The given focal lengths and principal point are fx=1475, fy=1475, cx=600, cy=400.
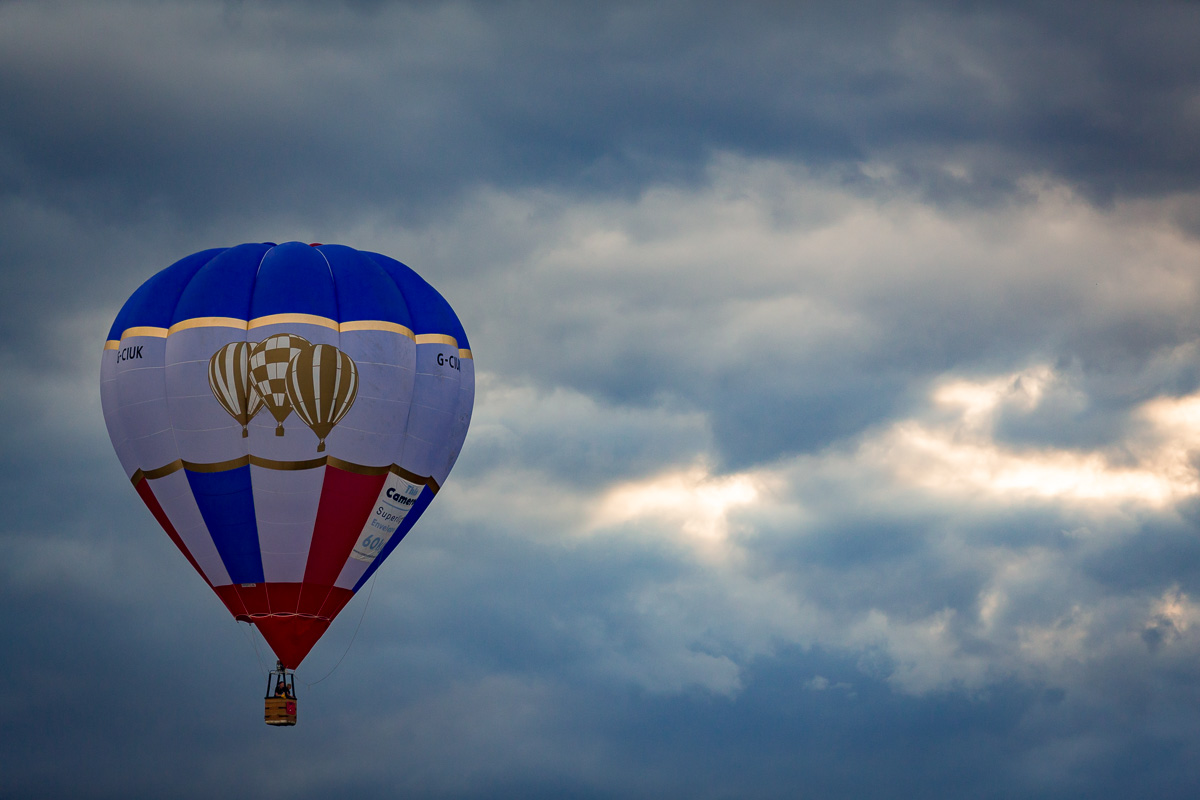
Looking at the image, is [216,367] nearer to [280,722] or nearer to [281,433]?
[281,433]

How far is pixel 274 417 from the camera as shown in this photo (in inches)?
2058

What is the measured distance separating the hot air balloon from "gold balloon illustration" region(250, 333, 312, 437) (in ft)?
0.12

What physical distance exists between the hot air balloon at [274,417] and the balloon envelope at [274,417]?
5cm

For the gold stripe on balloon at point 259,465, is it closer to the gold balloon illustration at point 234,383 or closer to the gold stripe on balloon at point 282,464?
the gold stripe on balloon at point 282,464

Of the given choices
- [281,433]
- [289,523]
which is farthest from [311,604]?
[281,433]

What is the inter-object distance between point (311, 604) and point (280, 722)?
15.0ft

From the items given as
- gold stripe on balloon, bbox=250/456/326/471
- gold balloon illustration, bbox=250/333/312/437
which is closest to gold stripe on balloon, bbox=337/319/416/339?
gold balloon illustration, bbox=250/333/312/437

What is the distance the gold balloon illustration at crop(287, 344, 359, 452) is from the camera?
52125mm

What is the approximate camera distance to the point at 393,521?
182ft

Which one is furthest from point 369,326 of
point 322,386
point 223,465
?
point 223,465

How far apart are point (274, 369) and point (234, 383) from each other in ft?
4.88

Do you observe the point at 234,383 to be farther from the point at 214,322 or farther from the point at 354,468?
the point at 354,468

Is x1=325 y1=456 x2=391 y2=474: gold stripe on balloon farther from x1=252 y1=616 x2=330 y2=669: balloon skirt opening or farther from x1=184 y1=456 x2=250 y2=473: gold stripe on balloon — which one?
x1=252 y1=616 x2=330 y2=669: balloon skirt opening

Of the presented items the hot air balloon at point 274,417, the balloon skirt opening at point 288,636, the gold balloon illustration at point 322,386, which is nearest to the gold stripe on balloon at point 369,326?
the hot air balloon at point 274,417
